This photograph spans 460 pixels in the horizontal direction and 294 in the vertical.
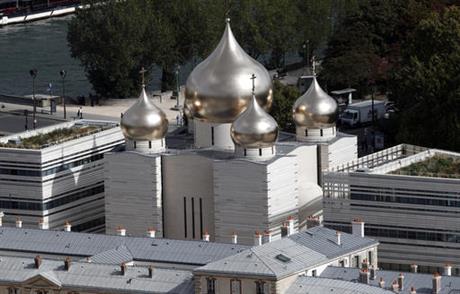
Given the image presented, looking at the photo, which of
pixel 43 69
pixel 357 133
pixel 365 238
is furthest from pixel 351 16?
pixel 365 238

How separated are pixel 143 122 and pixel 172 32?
50.1 meters

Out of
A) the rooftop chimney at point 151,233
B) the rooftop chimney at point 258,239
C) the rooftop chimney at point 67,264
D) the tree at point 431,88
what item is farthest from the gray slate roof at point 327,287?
the tree at point 431,88

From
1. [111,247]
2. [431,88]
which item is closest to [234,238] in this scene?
[111,247]

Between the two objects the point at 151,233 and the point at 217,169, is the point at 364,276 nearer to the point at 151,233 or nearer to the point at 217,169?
the point at 151,233

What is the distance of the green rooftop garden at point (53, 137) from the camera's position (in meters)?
124

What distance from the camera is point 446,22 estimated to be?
142 m

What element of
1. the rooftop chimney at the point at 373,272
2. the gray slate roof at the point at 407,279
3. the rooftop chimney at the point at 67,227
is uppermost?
the rooftop chimney at the point at 373,272

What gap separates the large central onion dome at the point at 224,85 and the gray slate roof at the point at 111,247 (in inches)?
448

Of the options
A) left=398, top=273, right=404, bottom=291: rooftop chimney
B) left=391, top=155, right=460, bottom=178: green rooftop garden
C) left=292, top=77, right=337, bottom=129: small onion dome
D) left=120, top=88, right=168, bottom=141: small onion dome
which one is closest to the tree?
left=292, top=77, right=337, bottom=129: small onion dome

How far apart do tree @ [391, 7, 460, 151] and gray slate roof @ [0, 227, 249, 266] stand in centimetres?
2864

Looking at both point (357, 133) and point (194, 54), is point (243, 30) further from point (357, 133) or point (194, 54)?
point (357, 133)

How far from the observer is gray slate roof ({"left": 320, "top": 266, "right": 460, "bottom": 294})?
3844 inches

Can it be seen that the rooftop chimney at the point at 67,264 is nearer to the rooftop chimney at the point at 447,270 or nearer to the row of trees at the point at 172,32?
the rooftop chimney at the point at 447,270

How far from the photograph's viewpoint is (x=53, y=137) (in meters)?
125
